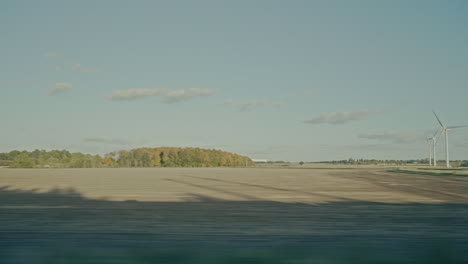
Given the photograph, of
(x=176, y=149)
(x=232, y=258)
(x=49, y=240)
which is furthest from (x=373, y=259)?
(x=176, y=149)

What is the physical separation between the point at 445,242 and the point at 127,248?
6934 mm

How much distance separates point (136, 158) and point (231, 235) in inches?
5640

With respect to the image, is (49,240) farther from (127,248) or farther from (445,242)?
(445,242)

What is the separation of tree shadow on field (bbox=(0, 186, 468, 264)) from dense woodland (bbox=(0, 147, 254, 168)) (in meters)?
124

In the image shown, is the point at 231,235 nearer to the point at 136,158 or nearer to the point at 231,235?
the point at 231,235

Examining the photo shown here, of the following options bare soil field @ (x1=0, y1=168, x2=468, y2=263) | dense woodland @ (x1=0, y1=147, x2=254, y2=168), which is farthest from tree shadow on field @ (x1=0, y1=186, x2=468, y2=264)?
dense woodland @ (x1=0, y1=147, x2=254, y2=168)

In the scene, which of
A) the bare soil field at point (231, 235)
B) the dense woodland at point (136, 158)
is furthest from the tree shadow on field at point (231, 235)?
the dense woodland at point (136, 158)

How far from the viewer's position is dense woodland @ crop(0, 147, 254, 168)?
132863 millimetres

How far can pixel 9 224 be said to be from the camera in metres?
11.0

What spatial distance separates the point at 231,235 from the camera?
31.4 feet

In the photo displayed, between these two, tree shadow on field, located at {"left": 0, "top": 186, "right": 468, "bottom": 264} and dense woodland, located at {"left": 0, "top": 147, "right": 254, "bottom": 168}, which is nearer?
→ tree shadow on field, located at {"left": 0, "top": 186, "right": 468, "bottom": 264}

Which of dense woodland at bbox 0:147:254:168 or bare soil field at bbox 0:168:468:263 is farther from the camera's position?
dense woodland at bbox 0:147:254:168

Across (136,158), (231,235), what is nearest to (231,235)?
(231,235)

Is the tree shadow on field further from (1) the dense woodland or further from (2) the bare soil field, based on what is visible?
(1) the dense woodland
